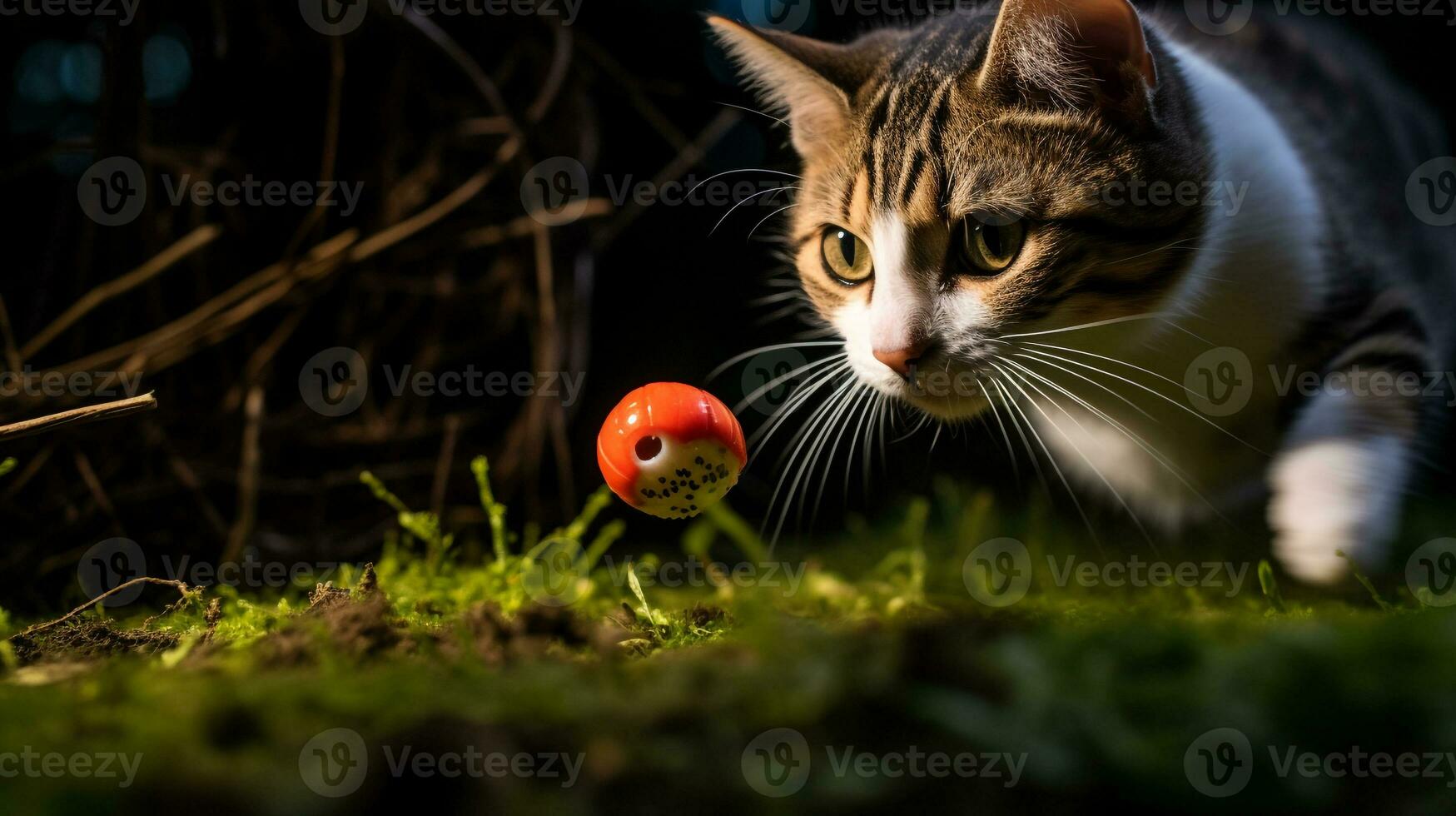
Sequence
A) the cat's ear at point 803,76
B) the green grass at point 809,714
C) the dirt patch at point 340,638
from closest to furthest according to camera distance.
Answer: the green grass at point 809,714, the dirt patch at point 340,638, the cat's ear at point 803,76

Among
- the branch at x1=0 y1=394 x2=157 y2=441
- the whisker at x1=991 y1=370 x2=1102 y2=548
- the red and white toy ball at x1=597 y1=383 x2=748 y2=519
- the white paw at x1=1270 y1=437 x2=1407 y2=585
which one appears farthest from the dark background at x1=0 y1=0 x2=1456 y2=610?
the red and white toy ball at x1=597 y1=383 x2=748 y2=519

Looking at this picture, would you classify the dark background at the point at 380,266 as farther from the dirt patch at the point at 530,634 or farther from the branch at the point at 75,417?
the dirt patch at the point at 530,634

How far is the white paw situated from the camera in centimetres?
116

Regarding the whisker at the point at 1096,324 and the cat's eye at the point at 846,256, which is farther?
the cat's eye at the point at 846,256

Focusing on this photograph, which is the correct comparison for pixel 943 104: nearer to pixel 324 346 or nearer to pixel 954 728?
pixel 954 728

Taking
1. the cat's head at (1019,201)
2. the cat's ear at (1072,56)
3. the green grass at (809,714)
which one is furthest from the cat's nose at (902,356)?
the green grass at (809,714)

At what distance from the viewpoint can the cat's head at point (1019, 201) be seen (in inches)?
45.7

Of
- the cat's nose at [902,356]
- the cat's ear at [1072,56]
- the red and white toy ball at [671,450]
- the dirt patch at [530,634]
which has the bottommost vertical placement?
the dirt patch at [530,634]

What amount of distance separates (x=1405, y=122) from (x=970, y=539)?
1.53m

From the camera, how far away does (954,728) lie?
506 millimetres

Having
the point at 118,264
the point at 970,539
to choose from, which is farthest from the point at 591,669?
the point at 118,264

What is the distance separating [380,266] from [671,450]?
1.16 m

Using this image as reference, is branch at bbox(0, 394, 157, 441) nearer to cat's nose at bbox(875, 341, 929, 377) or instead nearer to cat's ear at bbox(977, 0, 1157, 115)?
cat's nose at bbox(875, 341, 929, 377)

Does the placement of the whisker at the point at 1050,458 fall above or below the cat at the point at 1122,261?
below
